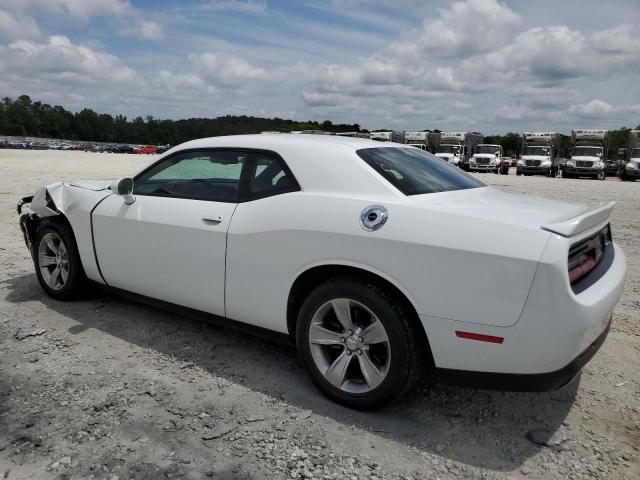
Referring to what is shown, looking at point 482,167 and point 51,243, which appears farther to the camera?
point 482,167

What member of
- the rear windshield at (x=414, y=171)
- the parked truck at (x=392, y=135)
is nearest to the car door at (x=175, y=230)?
the rear windshield at (x=414, y=171)

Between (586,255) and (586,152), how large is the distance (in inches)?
1309

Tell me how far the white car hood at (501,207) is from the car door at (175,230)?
4.48 ft

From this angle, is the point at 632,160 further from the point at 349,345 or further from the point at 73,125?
the point at 73,125

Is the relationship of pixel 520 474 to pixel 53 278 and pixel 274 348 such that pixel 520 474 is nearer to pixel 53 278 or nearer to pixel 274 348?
pixel 274 348

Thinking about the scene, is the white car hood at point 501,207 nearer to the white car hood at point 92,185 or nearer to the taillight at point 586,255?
the taillight at point 586,255

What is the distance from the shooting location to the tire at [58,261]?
4.52 metres

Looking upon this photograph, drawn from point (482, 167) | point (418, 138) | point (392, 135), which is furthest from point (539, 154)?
point (392, 135)

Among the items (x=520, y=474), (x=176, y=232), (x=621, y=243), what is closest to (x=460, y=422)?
(x=520, y=474)

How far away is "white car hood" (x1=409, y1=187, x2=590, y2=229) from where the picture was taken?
260 centimetres

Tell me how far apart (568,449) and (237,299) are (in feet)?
6.85

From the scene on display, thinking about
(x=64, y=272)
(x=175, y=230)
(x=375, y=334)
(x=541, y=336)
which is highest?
(x=175, y=230)

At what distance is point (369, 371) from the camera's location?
9.59 feet

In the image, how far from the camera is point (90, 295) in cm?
483
